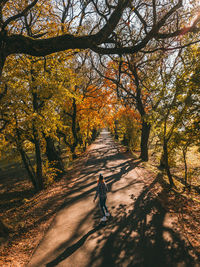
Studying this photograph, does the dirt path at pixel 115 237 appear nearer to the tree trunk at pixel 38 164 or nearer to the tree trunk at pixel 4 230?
the tree trunk at pixel 4 230

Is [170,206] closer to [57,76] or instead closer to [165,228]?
[165,228]

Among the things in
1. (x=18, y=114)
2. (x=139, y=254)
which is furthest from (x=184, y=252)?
(x=18, y=114)

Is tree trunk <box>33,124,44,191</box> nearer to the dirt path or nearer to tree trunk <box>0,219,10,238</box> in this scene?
the dirt path

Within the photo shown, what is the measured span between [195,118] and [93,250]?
7.32m

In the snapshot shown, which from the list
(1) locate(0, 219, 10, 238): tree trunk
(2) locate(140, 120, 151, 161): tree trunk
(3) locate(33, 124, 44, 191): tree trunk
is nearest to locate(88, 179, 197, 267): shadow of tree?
(1) locate(0, 219, 10, 238): tree trunk

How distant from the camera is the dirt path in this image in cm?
435

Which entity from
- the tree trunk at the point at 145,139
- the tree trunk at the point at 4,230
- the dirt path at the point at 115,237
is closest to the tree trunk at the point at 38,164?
the dirt path at the point at 115,237

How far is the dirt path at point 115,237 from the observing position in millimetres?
4352

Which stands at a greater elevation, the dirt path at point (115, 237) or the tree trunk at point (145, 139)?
the tree trunk at point (145, 139)

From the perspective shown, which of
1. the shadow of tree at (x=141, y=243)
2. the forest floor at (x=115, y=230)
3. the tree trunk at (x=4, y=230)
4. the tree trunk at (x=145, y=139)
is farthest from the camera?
the tree trunk at (x=145, y=139)

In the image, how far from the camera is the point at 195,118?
7.31m

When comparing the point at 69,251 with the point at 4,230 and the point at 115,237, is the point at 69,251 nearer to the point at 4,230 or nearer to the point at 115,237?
the point at 115,237

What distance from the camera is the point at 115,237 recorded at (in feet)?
17.1

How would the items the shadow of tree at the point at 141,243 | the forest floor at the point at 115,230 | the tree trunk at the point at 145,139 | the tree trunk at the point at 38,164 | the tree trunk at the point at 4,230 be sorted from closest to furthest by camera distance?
the shadow of tree at the point at 141,243 → the forest floor at the point at 115,230 → the tree trunk at the point at 4,230 → the tree trunk at the point at 38,164 → the tree trunk at the point at 145,139
